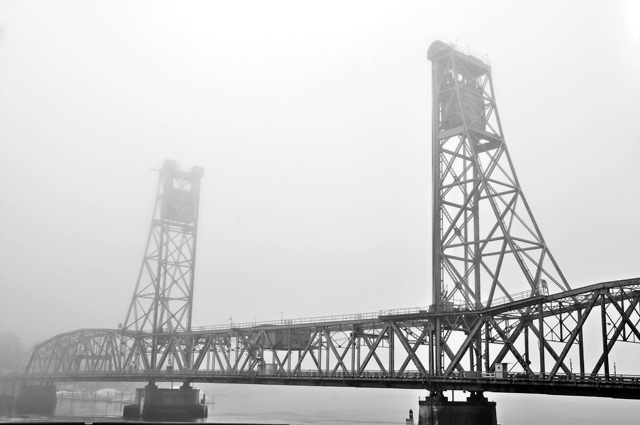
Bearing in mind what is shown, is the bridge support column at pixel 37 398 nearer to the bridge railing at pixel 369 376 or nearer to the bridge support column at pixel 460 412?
the bridge railing at pixel 369 376

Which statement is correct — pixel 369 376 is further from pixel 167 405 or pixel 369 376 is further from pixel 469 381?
pixel 167 405

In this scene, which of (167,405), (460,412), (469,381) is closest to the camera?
(469,381)

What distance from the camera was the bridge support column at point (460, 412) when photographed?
42344 mm

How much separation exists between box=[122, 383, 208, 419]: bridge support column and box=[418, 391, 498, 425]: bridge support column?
4444 centimetres

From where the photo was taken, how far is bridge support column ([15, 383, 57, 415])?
332ft

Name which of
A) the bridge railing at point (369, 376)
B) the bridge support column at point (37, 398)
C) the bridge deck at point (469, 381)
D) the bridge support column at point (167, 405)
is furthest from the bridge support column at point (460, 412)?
the bridge support column at point (37, 398)

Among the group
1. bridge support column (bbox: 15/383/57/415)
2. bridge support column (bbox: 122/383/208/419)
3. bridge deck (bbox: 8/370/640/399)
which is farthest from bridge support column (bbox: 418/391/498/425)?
bridge support column (bbox: 15/383/57/415)

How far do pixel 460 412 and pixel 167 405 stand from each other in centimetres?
4769

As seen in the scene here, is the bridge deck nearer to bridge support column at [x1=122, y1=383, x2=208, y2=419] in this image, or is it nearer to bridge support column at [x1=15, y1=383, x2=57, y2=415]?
bridge support column at [x1=122, y1=383, x2=208, y2=419]

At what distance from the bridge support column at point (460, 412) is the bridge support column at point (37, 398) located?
76692 millimetres

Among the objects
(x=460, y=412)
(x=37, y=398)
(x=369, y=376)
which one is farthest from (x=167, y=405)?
(x=460, y=412)

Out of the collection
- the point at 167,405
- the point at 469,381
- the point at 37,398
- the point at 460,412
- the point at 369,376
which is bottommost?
the point at 37,398

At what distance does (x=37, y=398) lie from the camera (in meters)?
104

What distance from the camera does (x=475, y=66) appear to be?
184ft
